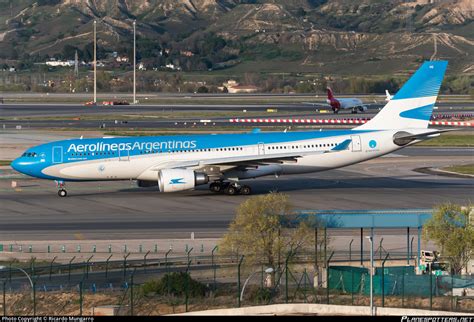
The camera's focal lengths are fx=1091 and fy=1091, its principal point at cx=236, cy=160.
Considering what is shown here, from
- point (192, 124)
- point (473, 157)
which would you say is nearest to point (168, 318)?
point (473, 157)

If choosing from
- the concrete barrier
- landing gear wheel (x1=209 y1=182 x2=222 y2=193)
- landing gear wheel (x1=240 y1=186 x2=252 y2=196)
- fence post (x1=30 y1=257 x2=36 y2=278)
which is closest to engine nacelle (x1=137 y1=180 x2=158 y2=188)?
landing gear wheel (x1=209 y1=182 x2=222 y2=193)

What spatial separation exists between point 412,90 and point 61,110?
307ft

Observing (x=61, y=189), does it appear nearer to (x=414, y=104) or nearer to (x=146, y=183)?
(x=146, y=183)

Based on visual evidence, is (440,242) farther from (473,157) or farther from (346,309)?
(473,157)

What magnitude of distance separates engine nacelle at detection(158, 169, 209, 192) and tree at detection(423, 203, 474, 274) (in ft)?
80.0

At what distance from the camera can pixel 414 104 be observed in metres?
70.4

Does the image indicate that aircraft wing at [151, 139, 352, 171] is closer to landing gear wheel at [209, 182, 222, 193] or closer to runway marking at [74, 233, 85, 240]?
landing gear wheel at [209, 182, 222, 193]

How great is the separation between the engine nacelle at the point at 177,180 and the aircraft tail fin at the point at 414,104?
12516 mm

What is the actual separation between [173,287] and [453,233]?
10.8m

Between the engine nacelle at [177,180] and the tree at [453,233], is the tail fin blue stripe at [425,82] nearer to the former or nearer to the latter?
the engine nacelle at [177,180]

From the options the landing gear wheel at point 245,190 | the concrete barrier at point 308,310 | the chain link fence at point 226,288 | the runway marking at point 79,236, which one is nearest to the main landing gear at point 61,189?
Result: the landing gear wheel at point 245,190

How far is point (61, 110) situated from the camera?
157 m

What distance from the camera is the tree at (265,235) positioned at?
40562 millimetres

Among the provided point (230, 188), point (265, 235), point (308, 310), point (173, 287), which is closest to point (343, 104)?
point (230, 188)
